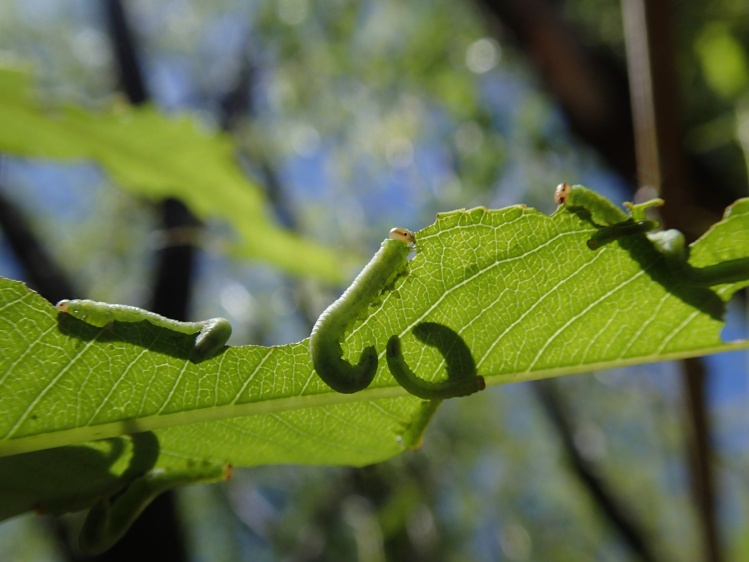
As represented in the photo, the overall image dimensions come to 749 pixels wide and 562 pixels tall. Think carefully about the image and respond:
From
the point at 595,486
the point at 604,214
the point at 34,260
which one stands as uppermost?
the point at 604,214

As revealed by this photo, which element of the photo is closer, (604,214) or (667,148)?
(604,214)

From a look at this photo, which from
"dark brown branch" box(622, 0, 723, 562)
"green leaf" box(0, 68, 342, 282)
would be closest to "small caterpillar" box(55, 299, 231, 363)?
"green leaf" box(0, 68, 342, 282)

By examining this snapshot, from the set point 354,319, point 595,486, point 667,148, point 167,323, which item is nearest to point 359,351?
point 354,319

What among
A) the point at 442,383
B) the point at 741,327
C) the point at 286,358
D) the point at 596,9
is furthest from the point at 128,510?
the point at 596,9

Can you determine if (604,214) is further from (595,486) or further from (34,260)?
(34,260)

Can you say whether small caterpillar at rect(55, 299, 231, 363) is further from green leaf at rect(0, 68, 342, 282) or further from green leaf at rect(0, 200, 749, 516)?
green leaf at rect(0, 68, 342, 282)

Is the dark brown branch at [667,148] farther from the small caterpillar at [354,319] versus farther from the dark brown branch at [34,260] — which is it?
the dark brown branch at [34,260]

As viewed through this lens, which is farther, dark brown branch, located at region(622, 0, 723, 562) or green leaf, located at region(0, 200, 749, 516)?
dark brown branch, located at region(622, 0, 723, 562)

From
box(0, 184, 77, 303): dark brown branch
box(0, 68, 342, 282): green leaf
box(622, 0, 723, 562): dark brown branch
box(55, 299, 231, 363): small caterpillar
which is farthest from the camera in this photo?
box(0, 184, 77, 303): dark brown branch
